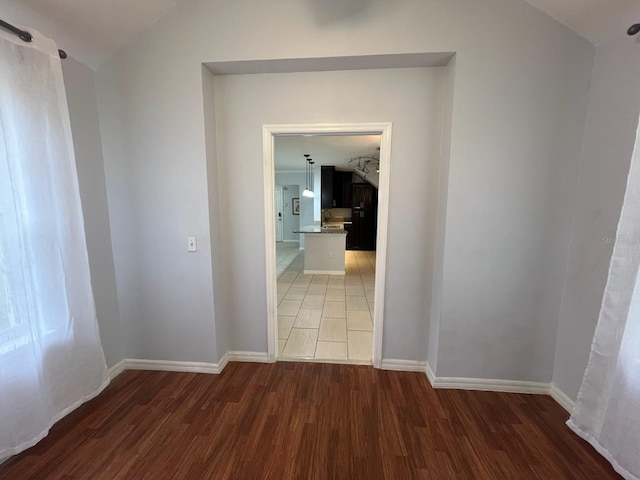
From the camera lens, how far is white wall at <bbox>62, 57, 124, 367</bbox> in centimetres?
188

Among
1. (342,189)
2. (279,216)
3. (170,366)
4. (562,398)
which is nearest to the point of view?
(562,398)

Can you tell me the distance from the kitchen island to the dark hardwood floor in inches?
130

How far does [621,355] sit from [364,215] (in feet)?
22.4

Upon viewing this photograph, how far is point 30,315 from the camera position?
1433 millimetres

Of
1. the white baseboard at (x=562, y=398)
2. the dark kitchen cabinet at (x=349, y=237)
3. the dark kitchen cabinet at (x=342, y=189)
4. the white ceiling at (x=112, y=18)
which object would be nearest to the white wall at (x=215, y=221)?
the white ceiling at (x=112, y=18)

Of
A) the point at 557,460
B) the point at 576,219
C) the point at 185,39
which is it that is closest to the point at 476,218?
the point at 576,219

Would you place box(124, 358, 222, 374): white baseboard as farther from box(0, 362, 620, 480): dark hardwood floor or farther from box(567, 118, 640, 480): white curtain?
box(567, 118, 640, 480): white curtain

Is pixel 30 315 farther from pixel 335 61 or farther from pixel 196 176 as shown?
pixel 335 61

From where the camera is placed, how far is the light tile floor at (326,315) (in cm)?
261

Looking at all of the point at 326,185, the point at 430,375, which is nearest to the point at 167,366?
the point at 430,375

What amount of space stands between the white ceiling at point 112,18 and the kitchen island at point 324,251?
383cm

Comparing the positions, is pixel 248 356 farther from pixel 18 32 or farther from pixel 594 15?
pixel 594 15

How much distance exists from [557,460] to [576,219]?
1481mm

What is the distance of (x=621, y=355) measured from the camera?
132 centimetres
